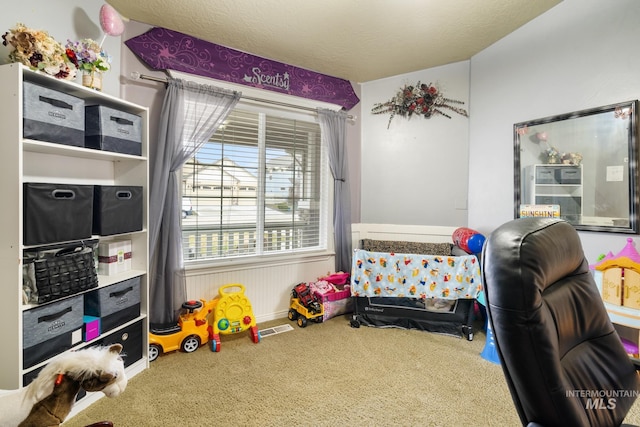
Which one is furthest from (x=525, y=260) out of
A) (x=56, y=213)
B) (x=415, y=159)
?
(x=415, y=159)

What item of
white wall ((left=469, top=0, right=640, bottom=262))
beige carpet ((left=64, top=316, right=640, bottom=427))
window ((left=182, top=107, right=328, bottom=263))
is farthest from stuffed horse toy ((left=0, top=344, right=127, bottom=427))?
white wall ((left=469, top=0, right=640, bottom=262))

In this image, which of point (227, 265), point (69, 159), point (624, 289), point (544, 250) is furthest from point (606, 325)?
point (69, 159)

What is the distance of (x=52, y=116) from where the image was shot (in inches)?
60.1

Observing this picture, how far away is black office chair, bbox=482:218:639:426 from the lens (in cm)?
71

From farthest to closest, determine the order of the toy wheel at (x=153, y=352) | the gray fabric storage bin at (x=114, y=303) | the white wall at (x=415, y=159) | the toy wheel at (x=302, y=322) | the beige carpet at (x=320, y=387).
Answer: the white wall at (x=415, y=159) → the toy wheel at (x=302, y=322) → the toy wheel at (x=153, y=352) → the gray fabric storage bin at (x=114, y=303) → the beige carpet at (x=320, y=387)

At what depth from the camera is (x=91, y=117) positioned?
179 cm

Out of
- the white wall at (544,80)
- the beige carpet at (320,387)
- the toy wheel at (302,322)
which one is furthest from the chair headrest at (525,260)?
the toy wheel at (302,322)

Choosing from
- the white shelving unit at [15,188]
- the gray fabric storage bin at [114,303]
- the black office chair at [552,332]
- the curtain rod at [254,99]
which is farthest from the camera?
the curtain rod at [254,99]

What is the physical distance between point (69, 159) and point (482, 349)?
3.14 meters

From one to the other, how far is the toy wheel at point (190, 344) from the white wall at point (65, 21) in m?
1.86

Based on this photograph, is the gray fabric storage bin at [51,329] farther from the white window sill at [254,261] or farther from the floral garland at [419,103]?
the floral garland at [419,103]

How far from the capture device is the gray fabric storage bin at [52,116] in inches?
56.2

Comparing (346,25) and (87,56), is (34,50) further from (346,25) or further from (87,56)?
(346,25)

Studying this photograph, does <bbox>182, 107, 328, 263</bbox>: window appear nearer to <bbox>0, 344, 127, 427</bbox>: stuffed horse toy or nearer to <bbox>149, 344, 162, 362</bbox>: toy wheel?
<bbox>149, 344, 162, 362</bbox>: toy wheel
